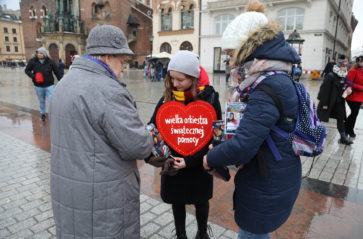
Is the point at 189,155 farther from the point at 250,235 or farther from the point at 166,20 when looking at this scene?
the point at 166,20

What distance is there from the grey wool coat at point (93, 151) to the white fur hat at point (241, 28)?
823 millimetres

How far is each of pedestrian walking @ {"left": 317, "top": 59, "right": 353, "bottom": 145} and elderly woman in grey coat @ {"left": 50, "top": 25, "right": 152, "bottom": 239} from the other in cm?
512

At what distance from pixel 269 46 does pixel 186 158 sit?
1.09m

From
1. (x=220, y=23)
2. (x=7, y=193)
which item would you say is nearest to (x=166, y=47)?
(x=220, y=23)

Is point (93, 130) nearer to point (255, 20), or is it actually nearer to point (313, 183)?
point (255, 20)

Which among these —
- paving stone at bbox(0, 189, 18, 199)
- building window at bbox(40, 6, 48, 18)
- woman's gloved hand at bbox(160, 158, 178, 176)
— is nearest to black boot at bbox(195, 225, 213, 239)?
woman's gloved hand at bbox(160, 158, 178, 176)

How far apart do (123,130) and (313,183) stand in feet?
11.0

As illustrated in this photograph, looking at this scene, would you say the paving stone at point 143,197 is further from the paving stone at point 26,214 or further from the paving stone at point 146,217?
the paving stone at point 26,214

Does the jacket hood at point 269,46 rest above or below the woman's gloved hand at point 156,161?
Answer: above

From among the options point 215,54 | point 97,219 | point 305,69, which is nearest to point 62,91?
point 97,219

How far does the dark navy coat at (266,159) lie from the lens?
56.1 inches

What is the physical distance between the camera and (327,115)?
5.59 m

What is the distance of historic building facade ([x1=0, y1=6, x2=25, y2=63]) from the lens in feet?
258

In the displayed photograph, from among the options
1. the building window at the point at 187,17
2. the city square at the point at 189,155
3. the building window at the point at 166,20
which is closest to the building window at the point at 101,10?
the building window at the point at 166,20
